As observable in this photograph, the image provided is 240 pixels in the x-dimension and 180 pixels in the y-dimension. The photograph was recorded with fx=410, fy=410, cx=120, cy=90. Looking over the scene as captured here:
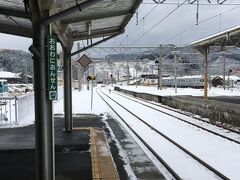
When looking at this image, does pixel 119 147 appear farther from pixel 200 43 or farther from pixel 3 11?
pixel 200 43

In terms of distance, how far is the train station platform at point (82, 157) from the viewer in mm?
7875

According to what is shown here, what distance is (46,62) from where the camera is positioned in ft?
19.1

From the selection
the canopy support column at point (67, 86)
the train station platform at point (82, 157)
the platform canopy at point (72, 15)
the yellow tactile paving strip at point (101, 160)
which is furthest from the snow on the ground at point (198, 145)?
the platform canopy at point (72, 15)

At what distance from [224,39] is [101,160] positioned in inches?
508

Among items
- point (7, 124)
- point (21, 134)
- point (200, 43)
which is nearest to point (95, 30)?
point (21, 134)

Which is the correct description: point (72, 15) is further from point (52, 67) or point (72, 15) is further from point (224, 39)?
point (224, 39)

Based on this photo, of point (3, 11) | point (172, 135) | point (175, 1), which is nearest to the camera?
point (3, 11)

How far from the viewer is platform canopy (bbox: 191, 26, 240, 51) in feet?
59.3

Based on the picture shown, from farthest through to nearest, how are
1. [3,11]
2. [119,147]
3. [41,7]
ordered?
[119,147]
[3,11]
[41,7]

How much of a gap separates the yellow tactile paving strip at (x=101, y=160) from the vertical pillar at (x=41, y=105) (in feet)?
5.87

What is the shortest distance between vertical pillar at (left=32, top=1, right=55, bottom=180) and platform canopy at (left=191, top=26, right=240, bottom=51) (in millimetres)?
13167

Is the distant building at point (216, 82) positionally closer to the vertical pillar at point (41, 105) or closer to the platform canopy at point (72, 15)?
the platform canopy at point (72, 15)

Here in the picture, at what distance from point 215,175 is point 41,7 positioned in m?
4.78

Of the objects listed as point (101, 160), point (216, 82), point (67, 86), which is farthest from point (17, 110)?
point (216, 82)
